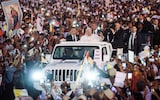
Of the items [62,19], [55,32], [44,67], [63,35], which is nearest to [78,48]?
[44,67]

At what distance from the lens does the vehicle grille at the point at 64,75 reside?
1468 cm

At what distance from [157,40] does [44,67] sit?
17.8 feet

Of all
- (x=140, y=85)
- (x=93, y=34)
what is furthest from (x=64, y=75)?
(x=93, y=34)

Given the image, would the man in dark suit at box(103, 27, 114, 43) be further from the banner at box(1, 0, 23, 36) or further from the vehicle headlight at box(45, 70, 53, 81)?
the vehicle headlight at box(45, 70, 53, 81)

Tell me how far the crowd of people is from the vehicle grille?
1.15 meters

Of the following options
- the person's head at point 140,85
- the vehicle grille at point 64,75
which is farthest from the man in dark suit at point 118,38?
the person's head at point 140,85

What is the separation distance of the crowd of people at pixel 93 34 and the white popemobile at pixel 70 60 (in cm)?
83

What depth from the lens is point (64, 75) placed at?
14742 mm

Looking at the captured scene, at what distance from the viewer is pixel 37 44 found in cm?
2014

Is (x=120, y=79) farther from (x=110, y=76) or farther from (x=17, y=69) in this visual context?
(x=17, y=69)

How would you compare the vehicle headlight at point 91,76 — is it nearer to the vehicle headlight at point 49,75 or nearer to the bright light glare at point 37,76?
the vehicle headlight at point 49,75

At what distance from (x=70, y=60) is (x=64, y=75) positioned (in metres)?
0.74

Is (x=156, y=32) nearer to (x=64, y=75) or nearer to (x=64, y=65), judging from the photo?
(x=64, y=65)

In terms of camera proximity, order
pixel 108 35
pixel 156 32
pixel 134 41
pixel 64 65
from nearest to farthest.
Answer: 1. pixel 64 65
2. pixel 134 41
3. pixel 156 32
4. pixel 108 35
